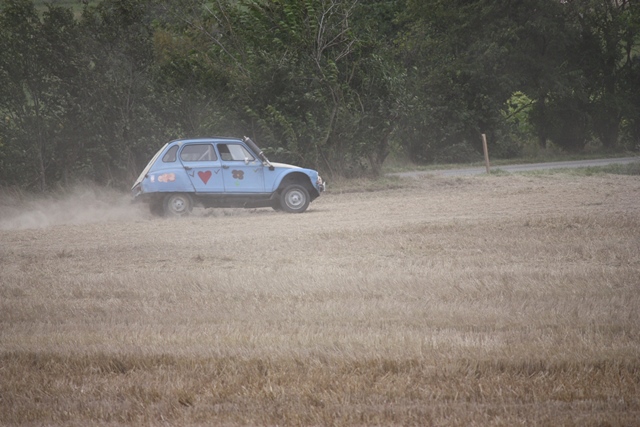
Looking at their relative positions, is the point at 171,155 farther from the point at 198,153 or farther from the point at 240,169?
the point at 240,169

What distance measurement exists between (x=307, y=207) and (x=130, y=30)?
8.72m

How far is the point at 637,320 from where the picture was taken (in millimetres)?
6332

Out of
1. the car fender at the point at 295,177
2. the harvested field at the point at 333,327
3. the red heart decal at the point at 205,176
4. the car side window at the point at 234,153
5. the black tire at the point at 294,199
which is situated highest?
the car side window at the point at 234,153

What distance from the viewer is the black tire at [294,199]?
17875 millimetres

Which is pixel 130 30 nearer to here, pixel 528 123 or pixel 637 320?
pixel 637 320

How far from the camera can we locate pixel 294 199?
59.0 feet

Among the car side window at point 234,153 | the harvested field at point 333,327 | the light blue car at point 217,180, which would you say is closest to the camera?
the harvested field at point 333,327

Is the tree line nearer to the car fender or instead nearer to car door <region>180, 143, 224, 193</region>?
the car fender

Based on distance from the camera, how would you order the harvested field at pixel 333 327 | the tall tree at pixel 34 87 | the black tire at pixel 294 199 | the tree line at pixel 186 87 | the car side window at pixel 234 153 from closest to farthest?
the harvested field at pixel 333 327
the car side window at pixel 234 153
the black tire at pixel 294 199
the tall tree at pixel 34 87
the tree line at pixel 186 87

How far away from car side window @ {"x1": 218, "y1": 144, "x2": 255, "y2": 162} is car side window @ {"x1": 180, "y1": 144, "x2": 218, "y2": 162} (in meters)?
0.21

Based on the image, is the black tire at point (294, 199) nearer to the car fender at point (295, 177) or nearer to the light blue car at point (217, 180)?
the light blue car at point (217, 180)

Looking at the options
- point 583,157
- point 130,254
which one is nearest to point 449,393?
point 130,254

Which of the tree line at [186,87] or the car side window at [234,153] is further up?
the tree line at [186,87]

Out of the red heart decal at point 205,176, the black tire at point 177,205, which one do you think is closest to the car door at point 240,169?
the red heart decal at point 205,176
